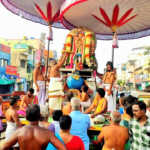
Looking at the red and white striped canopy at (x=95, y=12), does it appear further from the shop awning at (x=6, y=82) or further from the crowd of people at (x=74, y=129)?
the shop awning at (x=6, y=82)

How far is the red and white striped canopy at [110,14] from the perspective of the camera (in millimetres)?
8602

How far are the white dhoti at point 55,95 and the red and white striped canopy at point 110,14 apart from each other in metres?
2.89

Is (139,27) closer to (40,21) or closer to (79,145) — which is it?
(40,21)

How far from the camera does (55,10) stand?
9.70 meters

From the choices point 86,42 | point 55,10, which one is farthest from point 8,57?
point 86,42

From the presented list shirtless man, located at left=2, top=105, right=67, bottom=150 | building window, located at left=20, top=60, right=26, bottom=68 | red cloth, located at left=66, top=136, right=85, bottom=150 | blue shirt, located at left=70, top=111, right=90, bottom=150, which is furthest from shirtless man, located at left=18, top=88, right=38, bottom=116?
building window, located at left=20, top=60, right=26, bottom=68

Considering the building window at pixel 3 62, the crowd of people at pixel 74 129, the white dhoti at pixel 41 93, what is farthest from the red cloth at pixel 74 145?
the building window at pixel 3 62

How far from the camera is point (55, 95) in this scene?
638 cm

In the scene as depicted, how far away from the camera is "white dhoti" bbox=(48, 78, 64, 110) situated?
249 inches

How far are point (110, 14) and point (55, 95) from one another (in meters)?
5.45

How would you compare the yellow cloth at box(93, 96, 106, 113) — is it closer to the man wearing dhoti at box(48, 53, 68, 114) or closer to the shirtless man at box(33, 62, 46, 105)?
the man wearing dhoti at box(48, 53, 68, 114)

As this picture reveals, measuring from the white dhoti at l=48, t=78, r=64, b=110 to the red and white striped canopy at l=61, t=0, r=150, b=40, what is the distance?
114 inches

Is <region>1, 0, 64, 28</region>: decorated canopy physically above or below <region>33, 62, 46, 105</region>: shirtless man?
above

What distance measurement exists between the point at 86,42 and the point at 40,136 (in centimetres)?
654
